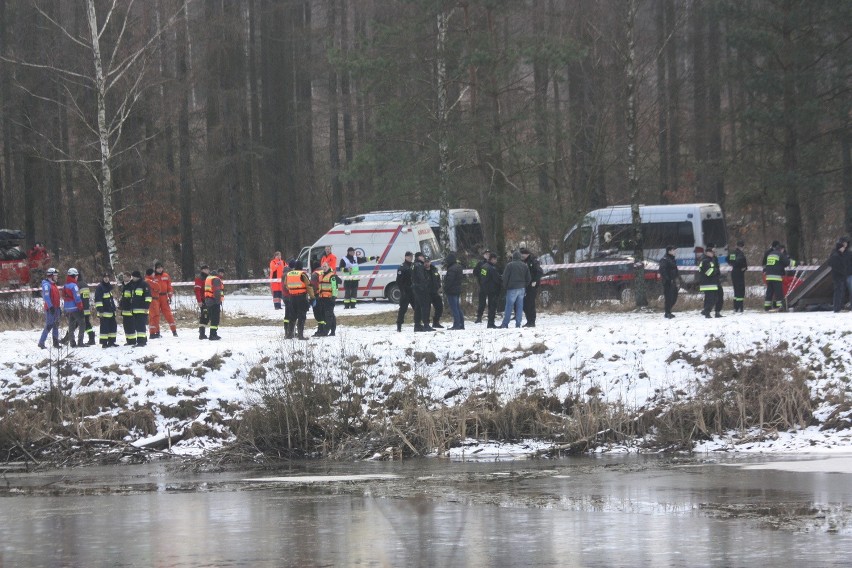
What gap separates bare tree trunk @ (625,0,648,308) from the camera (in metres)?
27.2

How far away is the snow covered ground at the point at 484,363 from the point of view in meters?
18.3

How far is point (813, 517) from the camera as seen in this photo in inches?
444

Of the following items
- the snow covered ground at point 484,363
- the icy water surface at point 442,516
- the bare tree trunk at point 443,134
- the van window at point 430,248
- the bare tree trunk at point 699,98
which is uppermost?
the bare tree trunk at point 699,98

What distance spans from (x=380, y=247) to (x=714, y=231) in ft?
33.7

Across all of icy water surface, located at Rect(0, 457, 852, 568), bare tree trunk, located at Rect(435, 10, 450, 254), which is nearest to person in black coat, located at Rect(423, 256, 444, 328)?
bare tree trunk, located at Rect(435, 10, 450, 254)

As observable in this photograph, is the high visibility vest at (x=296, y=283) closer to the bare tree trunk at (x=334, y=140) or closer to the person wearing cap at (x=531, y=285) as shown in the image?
the person wearing cap at (x=531, y=285)

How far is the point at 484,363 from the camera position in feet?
63.4

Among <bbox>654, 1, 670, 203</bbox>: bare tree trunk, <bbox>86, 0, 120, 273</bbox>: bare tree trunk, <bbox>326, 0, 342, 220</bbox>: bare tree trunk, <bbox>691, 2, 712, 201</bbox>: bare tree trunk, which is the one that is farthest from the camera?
<bbox>326, 0, 342, 220</bbox>: bare tree trunk

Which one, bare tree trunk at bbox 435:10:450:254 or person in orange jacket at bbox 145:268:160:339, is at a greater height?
bare tree trunk at bbox 435:10:450:254

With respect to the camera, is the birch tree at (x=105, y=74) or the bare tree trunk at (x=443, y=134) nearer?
the bare tree trunk at (x=443, y=134)

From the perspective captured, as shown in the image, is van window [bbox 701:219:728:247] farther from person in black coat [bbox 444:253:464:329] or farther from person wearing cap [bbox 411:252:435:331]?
person wearing cap [bbox 411:252:435:331]

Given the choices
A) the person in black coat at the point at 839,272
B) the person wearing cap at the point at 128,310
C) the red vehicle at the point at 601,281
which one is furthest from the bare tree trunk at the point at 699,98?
the person wearing cap at the point at 128,310

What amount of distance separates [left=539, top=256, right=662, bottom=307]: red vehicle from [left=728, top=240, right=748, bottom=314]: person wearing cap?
11.1 feet

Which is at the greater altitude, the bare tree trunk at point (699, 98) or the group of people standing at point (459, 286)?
the bare tree trunk at point (699, 98)
